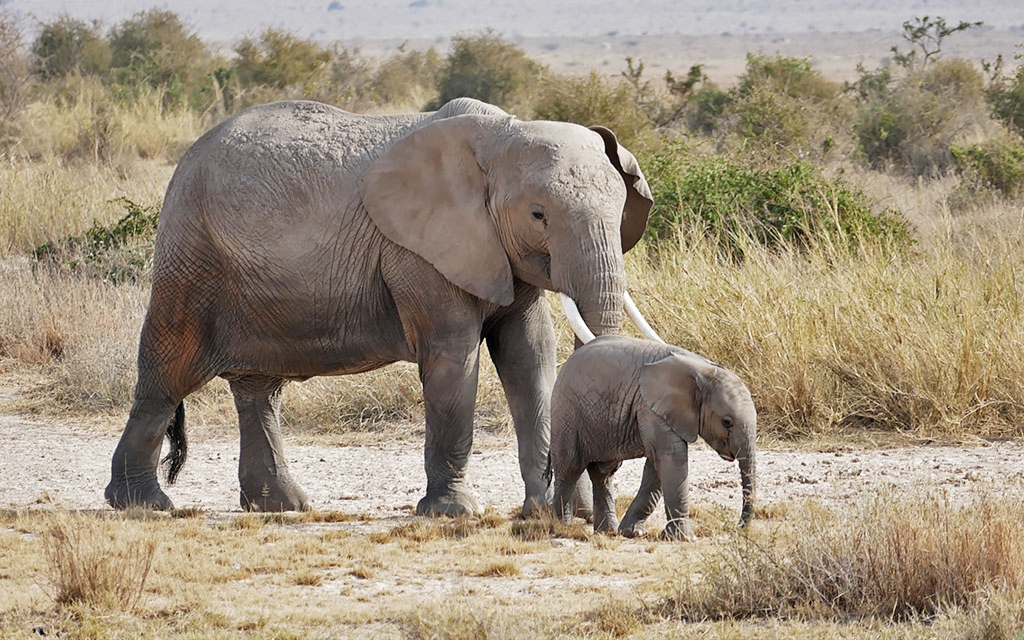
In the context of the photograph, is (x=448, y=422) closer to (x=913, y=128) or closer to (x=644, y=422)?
(x=644, y=422)

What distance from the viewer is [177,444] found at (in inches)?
340

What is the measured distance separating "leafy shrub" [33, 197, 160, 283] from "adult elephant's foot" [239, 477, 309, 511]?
215 inches

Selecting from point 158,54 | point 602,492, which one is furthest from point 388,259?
point 158,54

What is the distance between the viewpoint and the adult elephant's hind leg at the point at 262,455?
8352mm

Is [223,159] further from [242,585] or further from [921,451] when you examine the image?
[921,451]

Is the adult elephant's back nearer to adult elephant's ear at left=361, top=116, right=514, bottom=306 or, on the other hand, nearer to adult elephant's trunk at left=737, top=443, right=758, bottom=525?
adult elephant's ear at left=361, top=116, right=514, bottom=306

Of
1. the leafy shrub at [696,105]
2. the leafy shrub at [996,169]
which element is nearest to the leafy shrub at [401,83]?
the leafy shrub at [696,105]

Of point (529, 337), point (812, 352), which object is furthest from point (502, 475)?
point (812, 352)

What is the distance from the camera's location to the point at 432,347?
7.54 meters

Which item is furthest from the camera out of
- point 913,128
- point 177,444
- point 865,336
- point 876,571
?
point 913,128

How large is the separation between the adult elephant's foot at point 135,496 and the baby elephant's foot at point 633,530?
8.39ft

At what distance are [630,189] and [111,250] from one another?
7241mm

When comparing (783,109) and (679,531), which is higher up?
(783,109)

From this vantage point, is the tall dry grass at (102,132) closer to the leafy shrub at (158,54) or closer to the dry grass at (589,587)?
the leafy shrub at (158,54)
